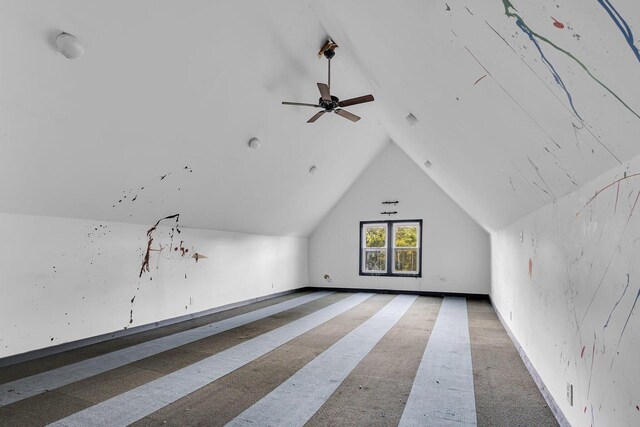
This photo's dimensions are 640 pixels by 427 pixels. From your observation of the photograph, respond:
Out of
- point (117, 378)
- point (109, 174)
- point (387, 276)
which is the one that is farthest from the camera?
point (387, 276)

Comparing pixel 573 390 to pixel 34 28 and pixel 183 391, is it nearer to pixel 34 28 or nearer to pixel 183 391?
pixel 183 391

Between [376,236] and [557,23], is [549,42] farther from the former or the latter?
[376,236]

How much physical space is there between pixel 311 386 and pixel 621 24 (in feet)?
9.57

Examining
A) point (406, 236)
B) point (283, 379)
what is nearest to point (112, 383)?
point (283, 379)

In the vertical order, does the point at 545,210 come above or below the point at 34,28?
below

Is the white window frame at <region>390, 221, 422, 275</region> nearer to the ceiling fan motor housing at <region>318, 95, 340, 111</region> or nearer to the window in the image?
the window

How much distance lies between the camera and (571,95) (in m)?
1.23

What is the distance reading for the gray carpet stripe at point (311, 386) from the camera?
7.80 feet

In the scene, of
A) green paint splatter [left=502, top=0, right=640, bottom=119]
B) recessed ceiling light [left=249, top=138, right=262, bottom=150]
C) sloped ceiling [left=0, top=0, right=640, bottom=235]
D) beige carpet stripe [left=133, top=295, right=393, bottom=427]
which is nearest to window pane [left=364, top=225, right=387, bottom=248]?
sloped ceiling [left=0, top=0, right=640, bottom=235]

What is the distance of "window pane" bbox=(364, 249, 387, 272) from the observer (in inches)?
340

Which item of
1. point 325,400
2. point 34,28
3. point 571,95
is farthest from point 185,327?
point 571,95

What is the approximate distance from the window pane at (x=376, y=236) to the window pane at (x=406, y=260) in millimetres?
424

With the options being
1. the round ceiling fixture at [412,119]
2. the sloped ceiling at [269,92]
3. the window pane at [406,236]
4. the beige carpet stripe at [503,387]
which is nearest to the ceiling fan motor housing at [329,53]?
the sloped ceiling at [269,92]

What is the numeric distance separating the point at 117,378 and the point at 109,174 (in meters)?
2.01
